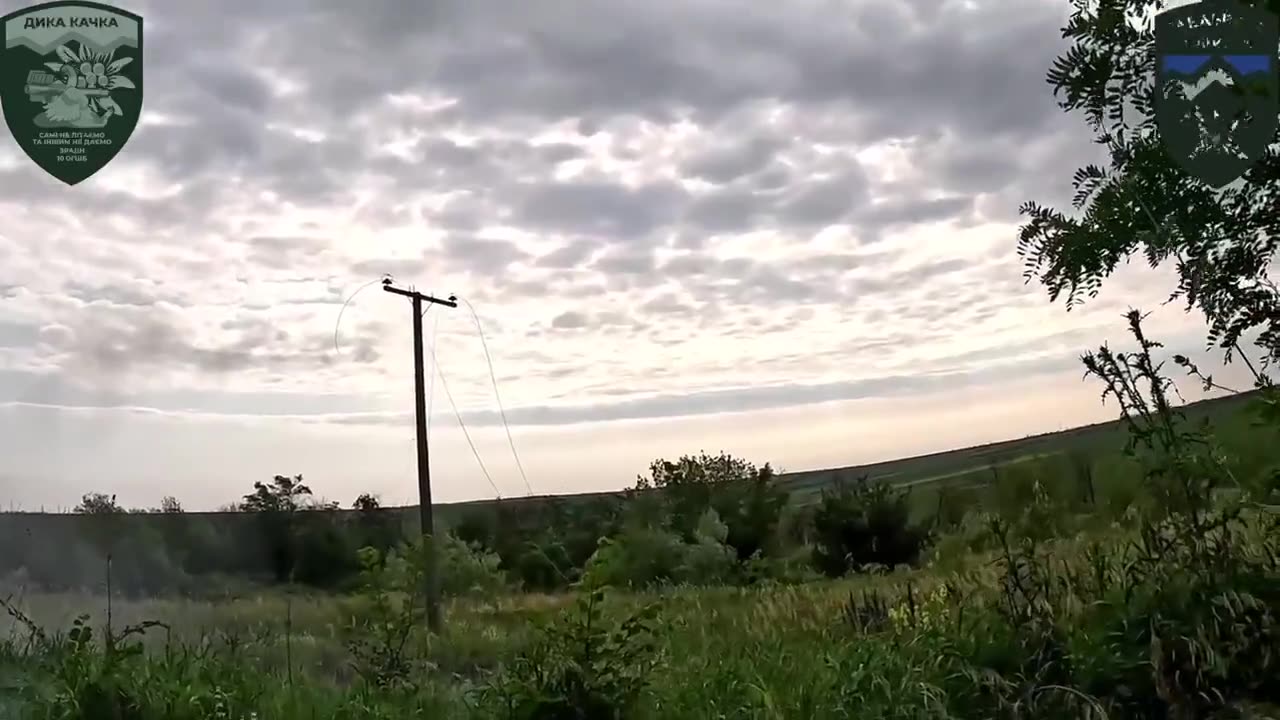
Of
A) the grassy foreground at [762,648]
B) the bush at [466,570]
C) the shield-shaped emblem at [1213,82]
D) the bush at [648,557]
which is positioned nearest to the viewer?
the grassy foreground at [762,648]

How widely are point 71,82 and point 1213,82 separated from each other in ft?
17.4

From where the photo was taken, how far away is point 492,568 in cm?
643

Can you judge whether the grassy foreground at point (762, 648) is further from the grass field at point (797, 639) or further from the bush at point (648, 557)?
the bush at point (648, 557)

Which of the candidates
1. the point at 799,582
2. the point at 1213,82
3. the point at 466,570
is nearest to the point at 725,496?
the point at 799,582

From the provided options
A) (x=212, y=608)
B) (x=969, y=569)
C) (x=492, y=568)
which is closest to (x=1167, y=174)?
(x=969, y=569)

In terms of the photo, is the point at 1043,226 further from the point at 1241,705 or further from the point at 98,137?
the point at 98,137

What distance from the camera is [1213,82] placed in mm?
4160

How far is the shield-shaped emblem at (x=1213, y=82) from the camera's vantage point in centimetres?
399

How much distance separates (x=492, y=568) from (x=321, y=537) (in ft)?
3.67

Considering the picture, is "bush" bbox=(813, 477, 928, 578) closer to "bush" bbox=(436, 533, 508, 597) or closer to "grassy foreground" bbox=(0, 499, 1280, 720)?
"grassy foreground" bbox=(0, 499, 1280, 720)

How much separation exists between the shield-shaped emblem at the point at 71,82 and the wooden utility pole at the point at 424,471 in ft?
5.59

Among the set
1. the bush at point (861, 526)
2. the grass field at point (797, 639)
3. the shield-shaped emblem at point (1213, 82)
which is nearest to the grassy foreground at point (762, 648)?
the grass field at point (797, 639)

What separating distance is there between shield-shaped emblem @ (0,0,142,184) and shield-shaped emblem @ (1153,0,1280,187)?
16.7 ft

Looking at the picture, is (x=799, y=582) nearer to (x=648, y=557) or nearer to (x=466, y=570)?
(x=648, y=557)
